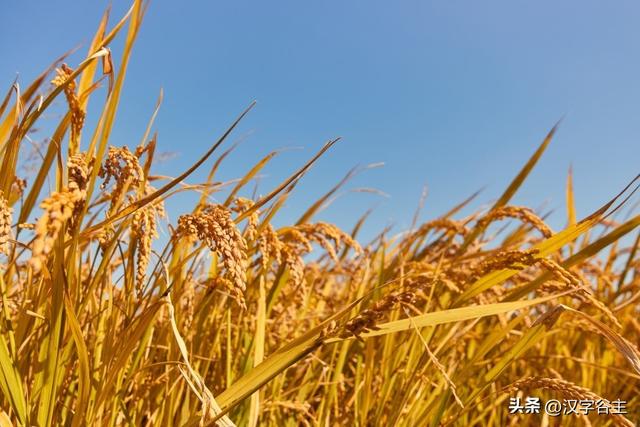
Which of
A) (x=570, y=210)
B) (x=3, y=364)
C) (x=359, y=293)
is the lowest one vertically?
(x=3, y=364)

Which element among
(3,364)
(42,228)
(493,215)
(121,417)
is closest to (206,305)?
(121,417)

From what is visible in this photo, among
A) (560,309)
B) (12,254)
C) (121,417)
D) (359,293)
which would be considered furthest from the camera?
(359,293)

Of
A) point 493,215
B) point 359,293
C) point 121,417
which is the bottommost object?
point 121,417

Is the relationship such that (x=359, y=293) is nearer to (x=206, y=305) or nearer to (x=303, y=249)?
(x=303, y=249)

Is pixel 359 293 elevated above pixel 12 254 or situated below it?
above

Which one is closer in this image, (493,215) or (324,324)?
(324,324)

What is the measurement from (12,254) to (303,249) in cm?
105

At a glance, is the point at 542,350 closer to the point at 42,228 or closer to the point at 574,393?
the point at 574,393

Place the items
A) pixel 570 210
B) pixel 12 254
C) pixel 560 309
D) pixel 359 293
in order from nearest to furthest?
1. pixel 560 309
2. pixel 12 254
3. pixel 359 293
4. pixel 570 210

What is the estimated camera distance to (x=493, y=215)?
5.66 ft

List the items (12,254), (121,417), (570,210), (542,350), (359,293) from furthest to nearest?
(542,350) < (570,210) < (359,293) < (121,417) < (12,254)

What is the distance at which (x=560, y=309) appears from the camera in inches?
40.5

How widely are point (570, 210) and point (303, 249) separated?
1.26 m

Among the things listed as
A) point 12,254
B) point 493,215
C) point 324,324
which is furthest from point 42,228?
point 493,215
